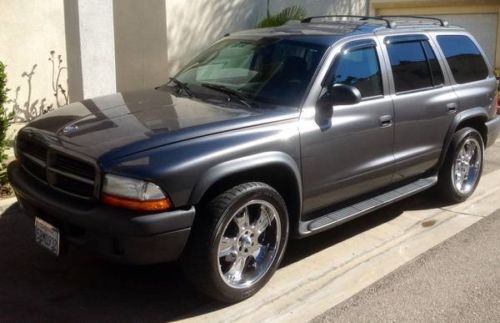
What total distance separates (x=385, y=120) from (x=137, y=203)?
241 centimetres

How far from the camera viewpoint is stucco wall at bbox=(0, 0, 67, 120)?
859 cm

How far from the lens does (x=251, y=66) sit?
5.12 m

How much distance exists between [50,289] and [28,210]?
0.57 m

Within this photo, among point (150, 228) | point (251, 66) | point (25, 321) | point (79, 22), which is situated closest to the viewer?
point (150, 228)

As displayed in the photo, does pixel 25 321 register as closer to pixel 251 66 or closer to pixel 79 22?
pixel 251 66

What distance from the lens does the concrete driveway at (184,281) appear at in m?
4.12

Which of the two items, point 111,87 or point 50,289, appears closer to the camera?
point 50,289

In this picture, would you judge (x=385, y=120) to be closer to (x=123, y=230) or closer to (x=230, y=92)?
(x=230, y=92)

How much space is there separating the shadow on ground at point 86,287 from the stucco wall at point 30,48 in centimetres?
385

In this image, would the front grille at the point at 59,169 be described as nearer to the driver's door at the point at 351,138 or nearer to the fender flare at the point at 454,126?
the driver's door at the point at 351,138

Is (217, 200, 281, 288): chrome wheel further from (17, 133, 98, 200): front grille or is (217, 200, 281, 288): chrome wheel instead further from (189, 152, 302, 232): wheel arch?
(17, 133, 98, 200): front grille

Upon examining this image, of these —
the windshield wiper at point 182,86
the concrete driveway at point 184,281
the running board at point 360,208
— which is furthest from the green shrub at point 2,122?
the running board at point 360,208

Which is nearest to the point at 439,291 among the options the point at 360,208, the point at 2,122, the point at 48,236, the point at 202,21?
the point at 360,208

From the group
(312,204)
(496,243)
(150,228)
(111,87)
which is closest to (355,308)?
(312,204)
